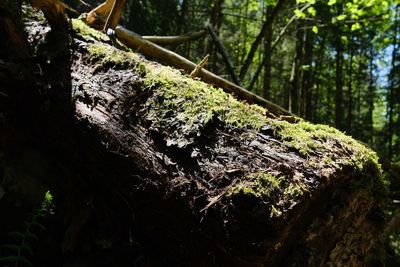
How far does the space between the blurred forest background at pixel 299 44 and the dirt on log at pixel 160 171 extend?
352cm

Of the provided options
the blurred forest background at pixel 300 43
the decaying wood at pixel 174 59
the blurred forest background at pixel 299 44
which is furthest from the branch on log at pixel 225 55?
the decaying wood at pixel 174 59

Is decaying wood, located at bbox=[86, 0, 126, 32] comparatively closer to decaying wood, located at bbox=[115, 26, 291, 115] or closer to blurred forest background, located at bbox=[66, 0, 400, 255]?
decaying wood, located at bbox=[115, 26, 291, 115]

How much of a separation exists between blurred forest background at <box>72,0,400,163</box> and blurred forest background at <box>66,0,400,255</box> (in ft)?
0.07

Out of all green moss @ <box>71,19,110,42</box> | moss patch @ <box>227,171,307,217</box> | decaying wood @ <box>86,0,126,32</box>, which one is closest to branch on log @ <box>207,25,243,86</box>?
decaying wood @ <box>86,0,126,32</box>

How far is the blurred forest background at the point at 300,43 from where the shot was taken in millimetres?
9273

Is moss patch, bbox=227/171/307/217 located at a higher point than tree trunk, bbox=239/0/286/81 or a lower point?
lower

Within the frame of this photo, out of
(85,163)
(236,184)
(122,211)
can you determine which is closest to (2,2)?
(85,163)

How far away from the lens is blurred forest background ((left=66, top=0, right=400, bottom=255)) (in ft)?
29.7

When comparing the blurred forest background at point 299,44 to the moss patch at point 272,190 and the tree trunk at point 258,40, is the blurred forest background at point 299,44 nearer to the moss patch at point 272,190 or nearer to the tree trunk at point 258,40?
the tree trunk at point 258,40

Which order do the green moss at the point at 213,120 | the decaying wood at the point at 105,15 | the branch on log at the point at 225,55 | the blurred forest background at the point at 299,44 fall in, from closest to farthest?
the green moss at the point at 213,120 → the decaying wood at the point at 105,15 → the branch on log at the point at 225,55 → the blurred forest background at the point at 299,44

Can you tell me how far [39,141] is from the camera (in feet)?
10.7

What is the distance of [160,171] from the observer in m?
2.32

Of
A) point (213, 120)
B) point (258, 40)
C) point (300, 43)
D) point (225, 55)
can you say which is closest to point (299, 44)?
point (300, 43)

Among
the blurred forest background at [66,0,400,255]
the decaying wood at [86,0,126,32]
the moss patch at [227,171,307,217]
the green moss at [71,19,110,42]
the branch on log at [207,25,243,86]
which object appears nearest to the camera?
the moss patch at [227,171,307,217]
